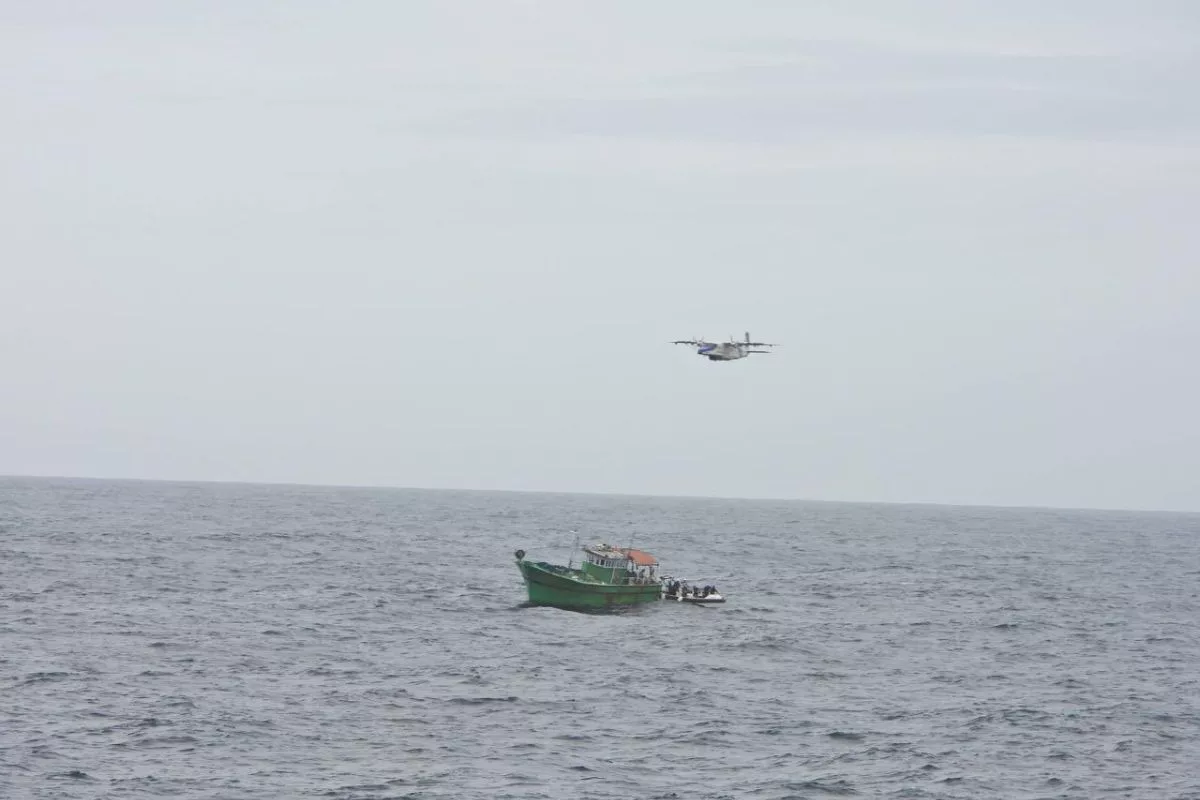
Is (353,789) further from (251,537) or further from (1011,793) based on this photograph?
(251,537)

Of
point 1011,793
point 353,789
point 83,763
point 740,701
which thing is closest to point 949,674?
point 740,701

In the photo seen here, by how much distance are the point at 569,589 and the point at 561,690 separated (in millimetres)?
27977

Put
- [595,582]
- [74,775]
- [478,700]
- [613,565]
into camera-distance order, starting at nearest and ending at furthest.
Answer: [74,775]
[478,700]
[595,582]
[613,565]

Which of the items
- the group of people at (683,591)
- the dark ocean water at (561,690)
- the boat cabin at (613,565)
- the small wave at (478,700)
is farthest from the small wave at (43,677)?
the group of people at (683,591)

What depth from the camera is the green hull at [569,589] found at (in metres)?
89.8

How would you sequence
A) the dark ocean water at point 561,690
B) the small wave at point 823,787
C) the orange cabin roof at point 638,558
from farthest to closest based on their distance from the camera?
1. the orange cabin roof at point 638,558
2. the dark ocean water at point 561,690
3. the small wave at point 823,787

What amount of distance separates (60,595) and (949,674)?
5232 cm

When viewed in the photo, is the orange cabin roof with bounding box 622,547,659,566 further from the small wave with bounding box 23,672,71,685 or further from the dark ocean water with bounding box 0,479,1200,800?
the small wave with bounding box 23,672,71,685

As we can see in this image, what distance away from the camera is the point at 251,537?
155750 mm

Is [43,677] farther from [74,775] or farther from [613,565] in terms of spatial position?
[613,565]

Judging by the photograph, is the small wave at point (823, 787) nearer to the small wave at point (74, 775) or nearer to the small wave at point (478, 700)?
the small wave at point (478, 700)

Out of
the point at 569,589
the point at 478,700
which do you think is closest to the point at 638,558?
the point at 569,589

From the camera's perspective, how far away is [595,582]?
299ft

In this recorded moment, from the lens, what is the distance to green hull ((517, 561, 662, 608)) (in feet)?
294
